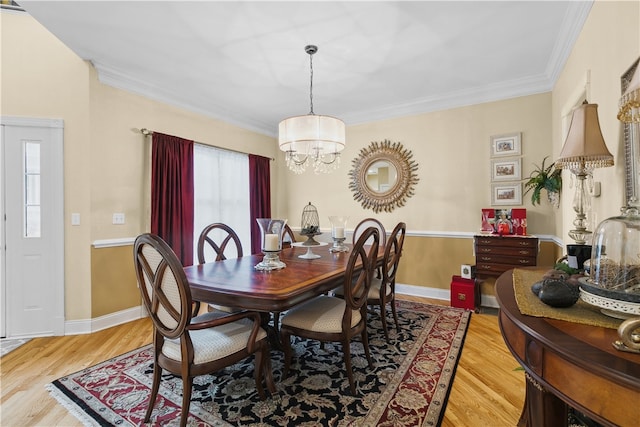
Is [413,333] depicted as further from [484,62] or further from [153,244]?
[484,62]

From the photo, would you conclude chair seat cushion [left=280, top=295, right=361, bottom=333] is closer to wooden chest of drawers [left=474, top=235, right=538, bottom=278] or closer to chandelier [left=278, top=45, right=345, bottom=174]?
chandelier [left=278, top=45, right=345, bottom=174]

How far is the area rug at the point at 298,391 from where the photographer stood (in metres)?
1.64

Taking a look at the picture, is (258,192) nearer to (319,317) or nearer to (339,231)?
(339,231)

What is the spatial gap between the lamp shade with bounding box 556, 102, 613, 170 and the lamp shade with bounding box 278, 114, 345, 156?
1758mm

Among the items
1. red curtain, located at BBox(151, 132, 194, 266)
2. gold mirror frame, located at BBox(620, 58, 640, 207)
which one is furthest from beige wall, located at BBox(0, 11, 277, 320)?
gold mirror frame, located at BBox(620, 58, 640, 207)

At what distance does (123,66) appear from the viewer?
9.78ft

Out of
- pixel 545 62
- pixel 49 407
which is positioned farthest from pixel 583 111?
pixel 49 407

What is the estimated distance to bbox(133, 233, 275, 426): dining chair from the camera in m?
1.42

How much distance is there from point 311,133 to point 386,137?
2.01 m

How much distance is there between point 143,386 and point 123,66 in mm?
2952

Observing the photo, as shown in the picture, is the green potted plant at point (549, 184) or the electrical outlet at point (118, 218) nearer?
the green potted plant at point (549, 184)

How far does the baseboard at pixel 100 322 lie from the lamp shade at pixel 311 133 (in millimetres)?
2457

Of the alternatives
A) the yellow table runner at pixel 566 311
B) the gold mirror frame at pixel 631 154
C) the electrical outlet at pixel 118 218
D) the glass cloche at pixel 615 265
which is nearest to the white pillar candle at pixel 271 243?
the yellow table runner at pixel 566 311

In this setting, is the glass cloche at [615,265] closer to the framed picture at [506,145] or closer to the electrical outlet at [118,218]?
the framed picture at [506,145]
